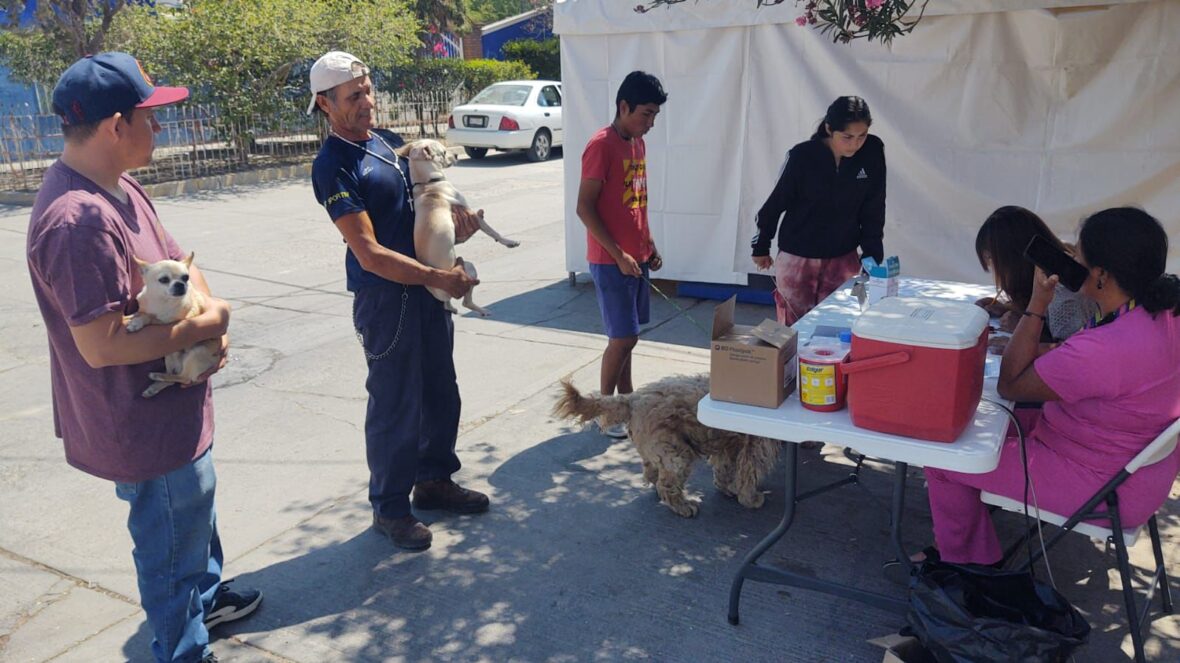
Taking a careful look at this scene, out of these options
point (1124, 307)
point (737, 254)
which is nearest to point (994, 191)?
point (737, 254)

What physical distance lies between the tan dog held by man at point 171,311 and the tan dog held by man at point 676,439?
1.61 meters

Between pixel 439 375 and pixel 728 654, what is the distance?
65.4 inches

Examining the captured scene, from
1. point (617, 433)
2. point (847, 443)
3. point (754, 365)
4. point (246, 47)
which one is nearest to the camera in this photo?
point (847, 443)

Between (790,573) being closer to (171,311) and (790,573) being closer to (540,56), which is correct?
(171,311)

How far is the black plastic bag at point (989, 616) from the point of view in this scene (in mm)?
2416

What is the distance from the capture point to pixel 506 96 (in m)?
17.6

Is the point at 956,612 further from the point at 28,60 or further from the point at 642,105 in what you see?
the point at 28,60

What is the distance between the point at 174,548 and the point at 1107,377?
2897 millimetres

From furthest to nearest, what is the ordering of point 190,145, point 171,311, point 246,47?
point 246,47
point 190,145
point 171,311

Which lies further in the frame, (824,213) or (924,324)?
(824,213)

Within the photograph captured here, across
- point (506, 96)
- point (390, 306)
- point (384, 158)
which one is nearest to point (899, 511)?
point (390, 306)

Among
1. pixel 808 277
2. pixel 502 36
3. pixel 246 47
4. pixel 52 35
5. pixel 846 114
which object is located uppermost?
pixel 502 36

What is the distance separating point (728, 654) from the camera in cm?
299

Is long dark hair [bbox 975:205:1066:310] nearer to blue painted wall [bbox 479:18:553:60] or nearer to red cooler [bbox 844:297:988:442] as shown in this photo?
red cooler [bbox 844:297:988:442]
